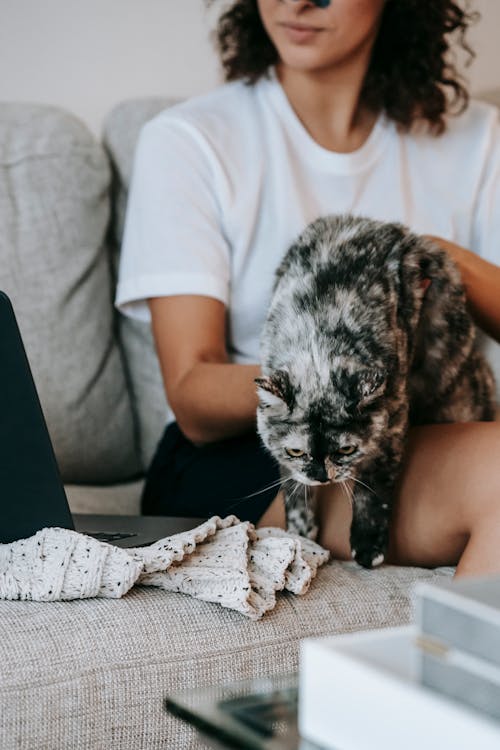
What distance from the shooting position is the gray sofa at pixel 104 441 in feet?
3.87

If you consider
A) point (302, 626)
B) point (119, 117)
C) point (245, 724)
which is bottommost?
point (302, 626)

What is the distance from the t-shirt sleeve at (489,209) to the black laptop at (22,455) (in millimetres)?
1137

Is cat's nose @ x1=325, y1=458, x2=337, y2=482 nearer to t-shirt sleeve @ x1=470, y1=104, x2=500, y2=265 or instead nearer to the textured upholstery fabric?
the textured upholstery fabric

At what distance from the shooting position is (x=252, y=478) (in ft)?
5.57

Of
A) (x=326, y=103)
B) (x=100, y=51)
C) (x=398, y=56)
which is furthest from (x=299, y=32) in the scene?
(x=100, y=51)

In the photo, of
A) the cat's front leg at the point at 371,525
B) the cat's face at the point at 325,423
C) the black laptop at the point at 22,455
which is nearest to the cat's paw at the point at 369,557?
the cat's front leg at the point at 371,525

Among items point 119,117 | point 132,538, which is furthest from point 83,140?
point 132,538

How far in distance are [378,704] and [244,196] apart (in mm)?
1328

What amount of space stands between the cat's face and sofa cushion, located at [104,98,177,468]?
2.29ft

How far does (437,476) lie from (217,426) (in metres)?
0.40

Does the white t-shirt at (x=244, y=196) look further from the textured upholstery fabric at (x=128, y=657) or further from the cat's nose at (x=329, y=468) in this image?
the textured upholstery fabric at (x=128, y=657)

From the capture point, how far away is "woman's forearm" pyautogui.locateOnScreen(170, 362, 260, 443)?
1655 mm

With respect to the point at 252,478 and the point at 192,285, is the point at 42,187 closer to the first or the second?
the point at 192,285

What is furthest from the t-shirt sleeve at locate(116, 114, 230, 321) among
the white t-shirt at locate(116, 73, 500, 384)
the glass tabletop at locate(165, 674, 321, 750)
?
the glass tabletop at locate(165, 674, 321, 750)
